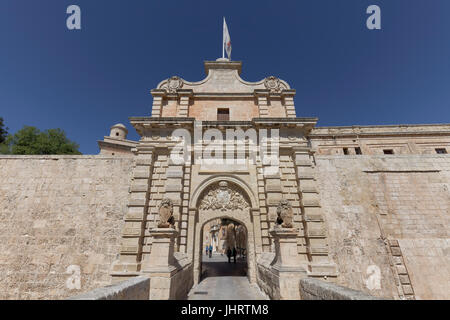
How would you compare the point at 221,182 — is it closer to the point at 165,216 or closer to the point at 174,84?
the point at 165,216

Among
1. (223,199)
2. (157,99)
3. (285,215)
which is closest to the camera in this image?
(285,215)

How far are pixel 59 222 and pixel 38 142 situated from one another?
16.0 metres

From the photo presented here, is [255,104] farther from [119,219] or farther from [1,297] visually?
[1,297]

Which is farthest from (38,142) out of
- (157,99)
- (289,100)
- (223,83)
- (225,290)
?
(289,100)

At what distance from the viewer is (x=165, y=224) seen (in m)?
6.36

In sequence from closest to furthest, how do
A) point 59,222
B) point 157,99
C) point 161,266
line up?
point 161,266, point 59,222, point 157,99

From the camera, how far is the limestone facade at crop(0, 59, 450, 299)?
9008 mm

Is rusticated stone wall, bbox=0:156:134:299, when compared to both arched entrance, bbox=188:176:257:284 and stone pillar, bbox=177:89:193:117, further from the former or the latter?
stone pillar, bbox=177:89:193:117

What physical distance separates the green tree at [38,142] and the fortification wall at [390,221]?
2518cm

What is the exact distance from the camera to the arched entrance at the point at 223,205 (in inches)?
373

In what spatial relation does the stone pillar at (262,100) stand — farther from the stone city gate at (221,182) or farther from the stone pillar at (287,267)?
the stone pillar at (287,267)

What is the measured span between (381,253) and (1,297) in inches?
701

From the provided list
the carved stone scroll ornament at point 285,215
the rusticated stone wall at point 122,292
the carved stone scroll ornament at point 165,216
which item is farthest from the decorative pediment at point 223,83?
the rusticated stone wall at point 122,292

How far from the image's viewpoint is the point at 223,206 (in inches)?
393
